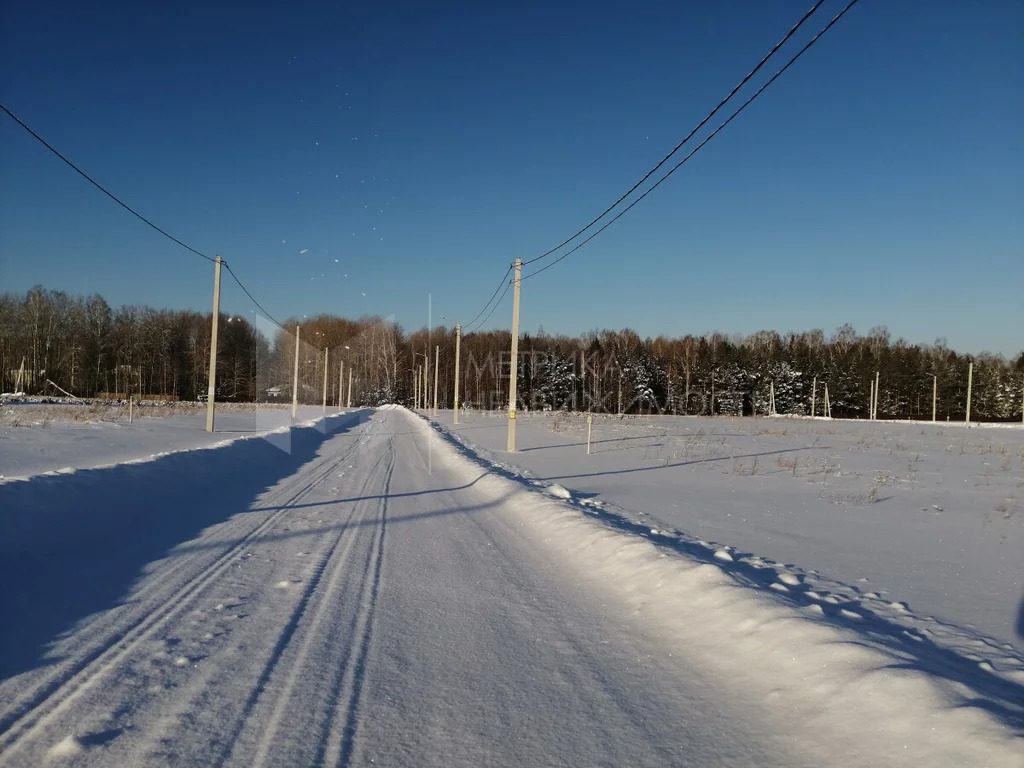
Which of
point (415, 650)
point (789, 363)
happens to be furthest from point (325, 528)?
point (789, 363)

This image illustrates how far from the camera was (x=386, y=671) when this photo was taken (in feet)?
12.8

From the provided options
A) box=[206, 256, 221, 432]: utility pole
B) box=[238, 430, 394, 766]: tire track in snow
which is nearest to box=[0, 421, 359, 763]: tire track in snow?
box=[238, 430, 394, 766]: tire track in snow

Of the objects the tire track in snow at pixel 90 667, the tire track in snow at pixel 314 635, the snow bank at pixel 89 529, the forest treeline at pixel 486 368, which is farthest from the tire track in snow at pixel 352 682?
the forest treeline at pixel 486 368

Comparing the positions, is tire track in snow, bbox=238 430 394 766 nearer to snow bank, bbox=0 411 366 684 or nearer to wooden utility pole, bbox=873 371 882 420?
snow bank, bbox=0 411 366 684

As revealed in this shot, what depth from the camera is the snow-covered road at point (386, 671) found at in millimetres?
3035

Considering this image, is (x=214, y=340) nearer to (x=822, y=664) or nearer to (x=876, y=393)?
(x=822, y=664)

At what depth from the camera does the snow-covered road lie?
304cm

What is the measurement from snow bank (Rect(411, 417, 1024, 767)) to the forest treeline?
206 feet

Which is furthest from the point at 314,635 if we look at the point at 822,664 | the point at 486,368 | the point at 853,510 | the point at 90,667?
the point at 486,368

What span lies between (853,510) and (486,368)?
276 feet

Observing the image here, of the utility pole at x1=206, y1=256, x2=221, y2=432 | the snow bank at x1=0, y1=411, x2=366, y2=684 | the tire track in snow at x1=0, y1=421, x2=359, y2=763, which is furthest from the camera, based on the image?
the utility pole at x1=206, y1=256, x2=221, y2=432

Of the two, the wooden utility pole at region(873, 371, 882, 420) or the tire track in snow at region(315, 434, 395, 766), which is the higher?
the wooden utility pole at region(873, 371, 882, 420)

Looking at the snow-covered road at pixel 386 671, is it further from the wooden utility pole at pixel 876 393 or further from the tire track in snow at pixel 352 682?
the wooden utility pole at pixel 876 393

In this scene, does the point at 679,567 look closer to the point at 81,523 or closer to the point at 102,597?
the point at 102,597
